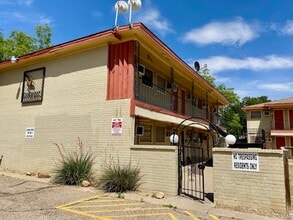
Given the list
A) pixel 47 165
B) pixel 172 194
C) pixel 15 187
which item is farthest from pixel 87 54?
pixel 172 194

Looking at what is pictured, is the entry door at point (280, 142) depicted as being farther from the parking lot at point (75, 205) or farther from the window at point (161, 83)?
the parking lot at point (75, 205)

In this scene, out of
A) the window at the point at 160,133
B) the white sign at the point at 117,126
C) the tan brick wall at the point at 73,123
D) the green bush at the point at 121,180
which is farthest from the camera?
the window at the point at 160,133

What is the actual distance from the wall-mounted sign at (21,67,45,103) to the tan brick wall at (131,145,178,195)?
267 inches

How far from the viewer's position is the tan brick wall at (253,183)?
6.24 meters

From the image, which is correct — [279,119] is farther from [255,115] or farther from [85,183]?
[85,183]

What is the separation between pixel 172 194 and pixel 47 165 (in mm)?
6461

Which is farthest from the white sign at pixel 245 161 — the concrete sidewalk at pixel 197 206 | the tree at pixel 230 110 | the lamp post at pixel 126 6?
the tree at pixel 230 110

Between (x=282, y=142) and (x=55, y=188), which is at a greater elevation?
(x=282, y=142)

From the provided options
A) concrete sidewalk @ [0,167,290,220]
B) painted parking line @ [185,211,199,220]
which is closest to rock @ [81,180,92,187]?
concrete sidewalk @ [0,167,290,220]

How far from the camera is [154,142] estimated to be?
13836 mm

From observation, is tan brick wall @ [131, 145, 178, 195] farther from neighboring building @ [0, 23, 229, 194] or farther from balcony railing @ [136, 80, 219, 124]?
balcony railing @ [136, 80, 219, 124]

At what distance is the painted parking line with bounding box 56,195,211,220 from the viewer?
579 centimetres

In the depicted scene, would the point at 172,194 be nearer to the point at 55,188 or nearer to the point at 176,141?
the point at 176,141

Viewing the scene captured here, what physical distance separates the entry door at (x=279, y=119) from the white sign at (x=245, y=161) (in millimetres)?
25735
